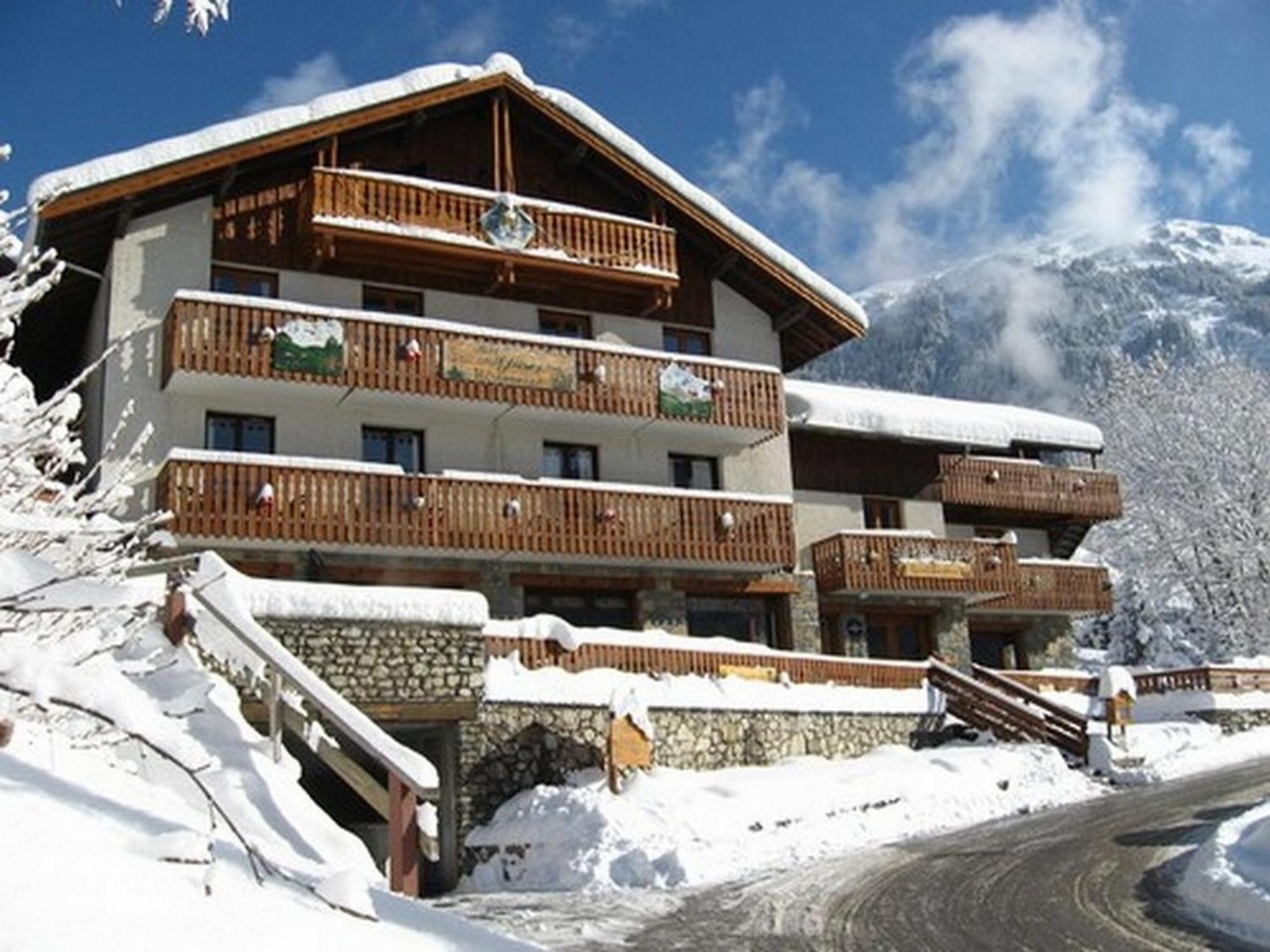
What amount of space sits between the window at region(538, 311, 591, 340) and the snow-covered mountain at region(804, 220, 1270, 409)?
392 ft

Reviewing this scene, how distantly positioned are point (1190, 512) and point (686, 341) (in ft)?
76.5

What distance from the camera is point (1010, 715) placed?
2216 centimetres

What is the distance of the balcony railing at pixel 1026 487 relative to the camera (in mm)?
31031

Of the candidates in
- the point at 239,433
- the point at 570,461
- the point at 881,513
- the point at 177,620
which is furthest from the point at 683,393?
the point at 177,620

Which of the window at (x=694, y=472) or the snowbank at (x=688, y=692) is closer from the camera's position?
the snowbank at (x=688, y=692)

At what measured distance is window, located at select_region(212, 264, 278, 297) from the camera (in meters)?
22.1

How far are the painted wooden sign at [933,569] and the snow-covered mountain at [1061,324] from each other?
116m

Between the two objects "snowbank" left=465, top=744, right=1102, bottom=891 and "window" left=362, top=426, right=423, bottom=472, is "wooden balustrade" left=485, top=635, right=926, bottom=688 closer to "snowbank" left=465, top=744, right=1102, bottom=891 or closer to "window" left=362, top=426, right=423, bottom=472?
"snowbank" left=465, top=744, right=1102, bottom=891

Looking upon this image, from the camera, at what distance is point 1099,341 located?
162 m

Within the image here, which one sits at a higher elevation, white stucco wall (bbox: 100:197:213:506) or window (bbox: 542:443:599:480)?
white stucco wall (bbox: 100:197:213:506)

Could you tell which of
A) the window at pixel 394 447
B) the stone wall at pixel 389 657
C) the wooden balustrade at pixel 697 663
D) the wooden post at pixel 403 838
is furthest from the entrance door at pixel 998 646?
the wooden post at pixel 403 838

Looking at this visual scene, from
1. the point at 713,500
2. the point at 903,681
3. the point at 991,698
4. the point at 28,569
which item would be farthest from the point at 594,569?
the point at 28,569

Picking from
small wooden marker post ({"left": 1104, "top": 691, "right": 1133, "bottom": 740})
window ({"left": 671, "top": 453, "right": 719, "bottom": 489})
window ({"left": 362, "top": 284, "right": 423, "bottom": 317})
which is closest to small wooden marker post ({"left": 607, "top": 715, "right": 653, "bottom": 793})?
window ({"left": 671, "top": 453, "right": 719, "bottom": 489})

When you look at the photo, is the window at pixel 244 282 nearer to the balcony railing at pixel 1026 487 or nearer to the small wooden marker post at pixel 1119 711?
the balcony railing at pixel 1026 487
